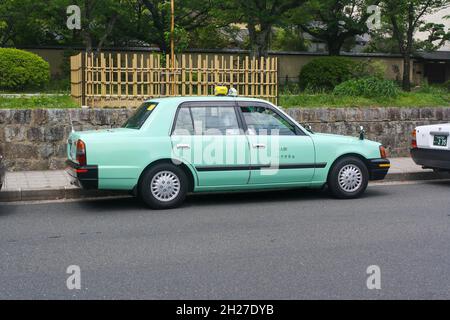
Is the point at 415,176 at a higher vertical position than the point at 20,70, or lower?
lower

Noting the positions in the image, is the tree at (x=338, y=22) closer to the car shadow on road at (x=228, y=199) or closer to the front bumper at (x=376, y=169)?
the car shadow on road at (x=228, y=199)

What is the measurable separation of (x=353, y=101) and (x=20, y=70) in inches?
335

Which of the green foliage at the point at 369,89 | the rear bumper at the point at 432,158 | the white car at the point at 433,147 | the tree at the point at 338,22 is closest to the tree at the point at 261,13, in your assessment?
the tree at the point at 338,22

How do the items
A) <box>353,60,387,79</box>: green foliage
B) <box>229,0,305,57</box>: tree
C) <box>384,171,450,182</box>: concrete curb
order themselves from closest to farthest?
<box>384,171,450,182</box>: concrete curb < <box>353,60,387,79</box>: green foliage < <box>229,0,305,57</box>: tree

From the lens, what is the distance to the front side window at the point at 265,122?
30.3ft

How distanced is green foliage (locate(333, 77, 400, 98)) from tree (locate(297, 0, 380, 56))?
13.3m

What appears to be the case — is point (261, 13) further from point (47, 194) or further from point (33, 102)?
point (47, 194)

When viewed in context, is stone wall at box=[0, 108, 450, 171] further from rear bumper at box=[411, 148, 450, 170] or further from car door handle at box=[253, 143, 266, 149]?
car door handle at box=[253, 143, 266, 149]

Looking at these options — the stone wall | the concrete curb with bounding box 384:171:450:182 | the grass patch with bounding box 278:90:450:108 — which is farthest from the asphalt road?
the grass patch with bounding box 278:90:450:108

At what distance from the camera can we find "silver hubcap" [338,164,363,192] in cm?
955

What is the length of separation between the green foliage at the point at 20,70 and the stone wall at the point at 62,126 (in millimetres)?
5192

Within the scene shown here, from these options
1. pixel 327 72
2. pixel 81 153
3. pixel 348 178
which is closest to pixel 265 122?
pixel 348 178

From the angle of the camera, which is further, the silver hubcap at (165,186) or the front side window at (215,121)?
the front side window at (215,121)

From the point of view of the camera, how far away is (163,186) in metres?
8.68
